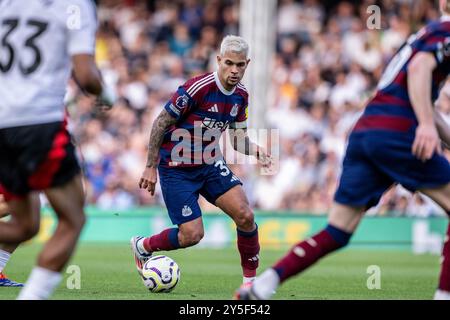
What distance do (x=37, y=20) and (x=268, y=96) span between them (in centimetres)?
1543

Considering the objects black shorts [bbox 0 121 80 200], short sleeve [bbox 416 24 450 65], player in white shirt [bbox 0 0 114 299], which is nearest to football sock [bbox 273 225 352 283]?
short sleeve [bbox 416 24 450 65]

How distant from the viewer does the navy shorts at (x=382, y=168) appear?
276 inches

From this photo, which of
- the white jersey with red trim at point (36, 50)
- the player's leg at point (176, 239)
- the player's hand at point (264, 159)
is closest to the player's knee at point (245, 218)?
the player's leg at point (176, 239)

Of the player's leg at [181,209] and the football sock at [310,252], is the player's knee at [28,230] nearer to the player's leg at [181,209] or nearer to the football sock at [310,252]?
the football sock at [310,252]

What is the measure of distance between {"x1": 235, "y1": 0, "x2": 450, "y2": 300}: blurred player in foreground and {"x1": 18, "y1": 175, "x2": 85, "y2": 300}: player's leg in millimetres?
1317

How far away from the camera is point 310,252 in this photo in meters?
7.07

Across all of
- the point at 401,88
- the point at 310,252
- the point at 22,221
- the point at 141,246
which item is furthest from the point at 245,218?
the point at 22,221

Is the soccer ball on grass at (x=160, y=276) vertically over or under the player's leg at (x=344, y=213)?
under

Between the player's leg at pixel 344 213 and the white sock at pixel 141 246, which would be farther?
the white sock at pixel 141 246

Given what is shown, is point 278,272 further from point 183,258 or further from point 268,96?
point 268,96

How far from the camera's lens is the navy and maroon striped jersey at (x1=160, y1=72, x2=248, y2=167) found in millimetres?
9539

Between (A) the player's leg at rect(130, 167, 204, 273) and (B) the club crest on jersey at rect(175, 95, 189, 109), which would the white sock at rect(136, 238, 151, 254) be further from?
(B) the club crest on jersey at rect(175, 95, 189, 109)

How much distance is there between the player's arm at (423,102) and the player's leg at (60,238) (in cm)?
233

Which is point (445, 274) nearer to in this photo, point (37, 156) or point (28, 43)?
point (37, 156)
